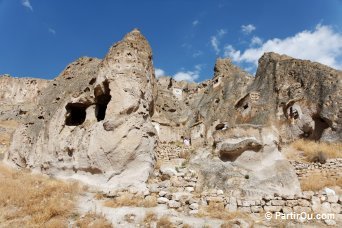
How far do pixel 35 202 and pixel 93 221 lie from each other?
1.72 m

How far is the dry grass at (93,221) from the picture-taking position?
7.03 meters

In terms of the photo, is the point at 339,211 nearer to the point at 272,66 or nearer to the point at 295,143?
the point at 295,143

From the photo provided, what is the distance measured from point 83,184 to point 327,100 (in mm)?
10827

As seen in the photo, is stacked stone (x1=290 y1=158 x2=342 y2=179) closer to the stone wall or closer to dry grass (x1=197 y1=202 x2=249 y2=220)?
the stone wall

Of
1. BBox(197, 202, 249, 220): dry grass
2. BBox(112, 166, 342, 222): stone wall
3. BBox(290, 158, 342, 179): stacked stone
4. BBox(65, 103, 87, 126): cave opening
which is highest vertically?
BBox(65, 103, 87, 126): cave opening

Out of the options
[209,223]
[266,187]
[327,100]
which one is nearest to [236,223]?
[209,223]

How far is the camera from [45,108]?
47.4 feet

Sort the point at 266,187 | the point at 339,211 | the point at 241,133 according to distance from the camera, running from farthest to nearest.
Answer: the point at 241,133
the point at 266,187
the point at 339,211

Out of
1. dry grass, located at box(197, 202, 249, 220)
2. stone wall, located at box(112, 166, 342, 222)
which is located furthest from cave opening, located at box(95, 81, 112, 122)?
dry grass, located at box(197, 202, 249, 220)

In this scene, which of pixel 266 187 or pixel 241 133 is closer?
pixel 266 187

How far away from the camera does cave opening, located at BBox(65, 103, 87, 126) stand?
1355 centimetres

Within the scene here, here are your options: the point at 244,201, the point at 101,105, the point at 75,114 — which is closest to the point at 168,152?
the point at 101,105

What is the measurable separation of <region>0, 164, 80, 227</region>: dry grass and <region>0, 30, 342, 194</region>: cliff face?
1.45 metres

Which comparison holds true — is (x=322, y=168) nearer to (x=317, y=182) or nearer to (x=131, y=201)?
(x=317, y=182)
